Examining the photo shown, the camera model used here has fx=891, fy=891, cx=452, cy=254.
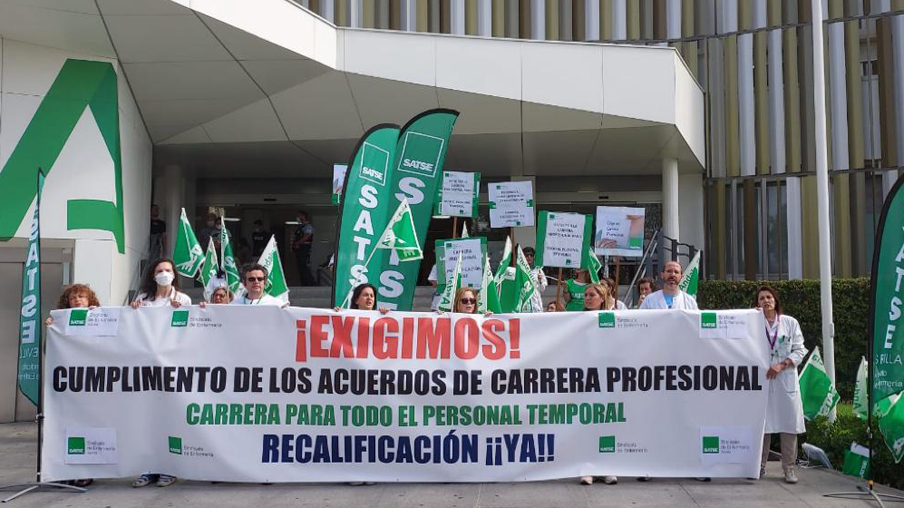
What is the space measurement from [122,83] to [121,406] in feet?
23.1

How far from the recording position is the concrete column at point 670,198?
17.0 m

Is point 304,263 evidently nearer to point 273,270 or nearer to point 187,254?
point 187,254

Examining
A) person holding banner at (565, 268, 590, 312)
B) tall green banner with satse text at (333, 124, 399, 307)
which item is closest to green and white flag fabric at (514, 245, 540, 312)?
person holding banner at (565, 268, 590, 312)

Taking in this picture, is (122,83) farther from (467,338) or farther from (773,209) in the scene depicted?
(773,209)

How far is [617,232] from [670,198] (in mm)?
5626

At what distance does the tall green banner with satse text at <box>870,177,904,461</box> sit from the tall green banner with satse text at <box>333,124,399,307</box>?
16.0ft

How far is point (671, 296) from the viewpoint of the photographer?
27.0 feet

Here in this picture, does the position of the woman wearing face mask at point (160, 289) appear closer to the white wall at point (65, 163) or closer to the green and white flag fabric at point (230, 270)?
Answer: the green and white flag fabric at point (230, 270)

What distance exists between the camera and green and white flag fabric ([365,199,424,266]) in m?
9.11

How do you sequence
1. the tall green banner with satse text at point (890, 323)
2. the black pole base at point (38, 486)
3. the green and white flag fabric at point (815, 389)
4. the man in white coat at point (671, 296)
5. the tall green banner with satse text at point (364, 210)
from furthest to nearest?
the tall green banner with satse text at point (364, 210) → the green and white flag fabric at point (815, 389) → the man in white coat at point (671, 296) → the black pole base at point (38, 486) → the tall green banner with satse text at point (890, 323)

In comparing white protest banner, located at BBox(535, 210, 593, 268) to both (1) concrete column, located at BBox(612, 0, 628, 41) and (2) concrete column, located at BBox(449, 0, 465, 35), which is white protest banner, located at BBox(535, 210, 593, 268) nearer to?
(2) concrete column, located at BBox(449, 0, 465, 35)

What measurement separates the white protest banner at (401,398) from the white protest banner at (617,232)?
14.5ft

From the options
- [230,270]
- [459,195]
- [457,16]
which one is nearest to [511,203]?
[459,195]

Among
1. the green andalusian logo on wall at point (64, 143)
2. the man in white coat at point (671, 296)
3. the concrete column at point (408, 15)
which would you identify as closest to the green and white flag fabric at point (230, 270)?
the green andalusian logo on wall at point (64, 143)
